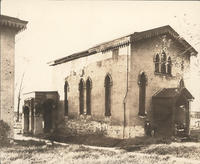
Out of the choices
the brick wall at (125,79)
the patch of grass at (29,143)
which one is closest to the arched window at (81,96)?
the brick wall at (125,79)

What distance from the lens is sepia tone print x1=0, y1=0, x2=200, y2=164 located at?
198 inches

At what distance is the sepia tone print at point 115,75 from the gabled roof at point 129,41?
14 millimetres

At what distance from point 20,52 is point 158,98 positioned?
2.15 m

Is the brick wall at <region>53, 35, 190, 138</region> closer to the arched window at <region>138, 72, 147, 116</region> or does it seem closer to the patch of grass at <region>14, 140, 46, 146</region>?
the arched window at <region>138, 72, 147, 116</region>

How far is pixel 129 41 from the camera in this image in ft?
18.0

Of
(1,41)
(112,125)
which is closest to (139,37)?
(112,125)

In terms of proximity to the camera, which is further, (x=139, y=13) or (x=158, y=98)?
(x=158, y=98)

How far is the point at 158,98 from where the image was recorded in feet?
17.4

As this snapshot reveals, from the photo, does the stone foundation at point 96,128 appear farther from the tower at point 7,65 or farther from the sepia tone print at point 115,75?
the tower at point 7,65

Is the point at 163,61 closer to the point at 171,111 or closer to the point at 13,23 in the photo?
the point at 171,111

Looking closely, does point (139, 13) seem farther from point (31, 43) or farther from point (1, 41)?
point (1, 41)

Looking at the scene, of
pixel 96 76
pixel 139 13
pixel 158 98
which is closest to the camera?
pixel 139 13

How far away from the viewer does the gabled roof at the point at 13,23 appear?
17.2 ft

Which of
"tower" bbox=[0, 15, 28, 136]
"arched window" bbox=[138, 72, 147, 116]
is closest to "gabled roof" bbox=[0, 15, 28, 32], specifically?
"tower" bbox=[0, 15, 28, 136]
